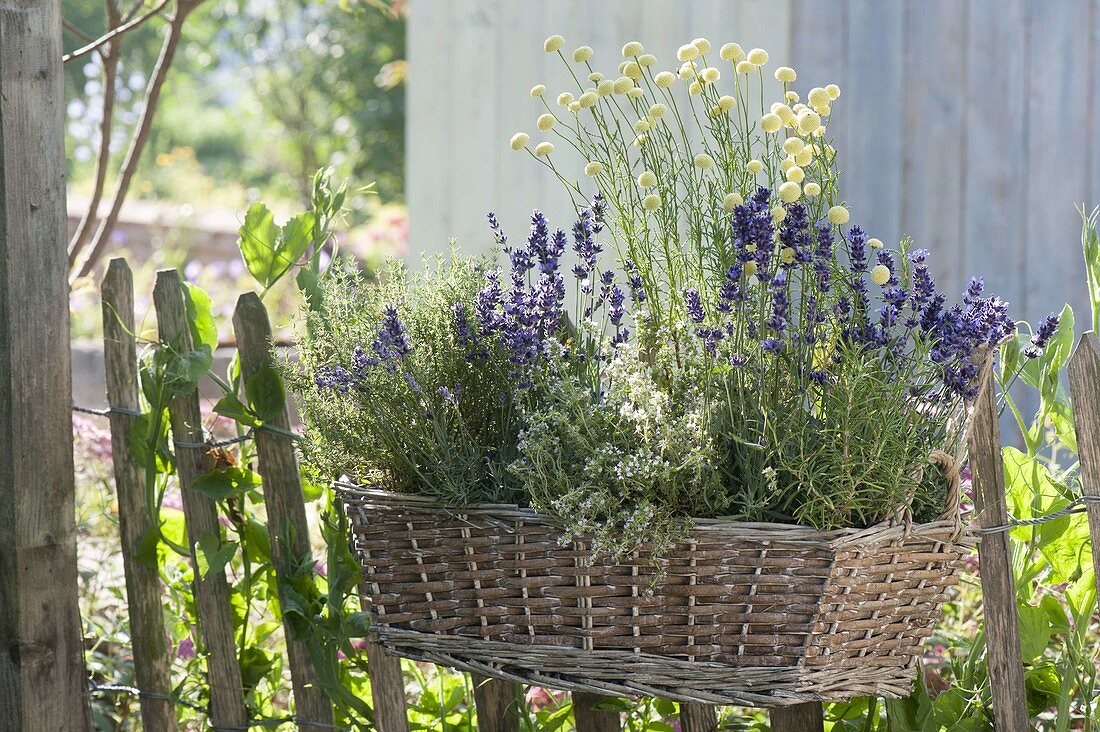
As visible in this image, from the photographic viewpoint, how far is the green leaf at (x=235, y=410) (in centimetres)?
160

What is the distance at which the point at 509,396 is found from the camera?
4.31 feet

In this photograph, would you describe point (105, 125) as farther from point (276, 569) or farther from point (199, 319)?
point (276, 569)

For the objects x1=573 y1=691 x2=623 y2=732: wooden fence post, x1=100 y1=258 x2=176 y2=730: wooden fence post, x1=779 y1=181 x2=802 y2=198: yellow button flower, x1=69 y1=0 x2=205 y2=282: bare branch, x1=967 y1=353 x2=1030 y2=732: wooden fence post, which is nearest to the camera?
x1=779 y1=181 x2=802 y2=198: yellow button flower

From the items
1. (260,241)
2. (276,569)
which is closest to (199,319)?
(260,241)

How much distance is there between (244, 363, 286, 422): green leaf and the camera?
63.4 inches

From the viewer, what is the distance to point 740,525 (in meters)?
1.11

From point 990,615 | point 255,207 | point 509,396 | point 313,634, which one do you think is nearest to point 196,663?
point 313,634

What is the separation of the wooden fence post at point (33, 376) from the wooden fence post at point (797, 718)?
3.47ft

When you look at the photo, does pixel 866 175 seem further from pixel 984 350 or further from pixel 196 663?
pixel 196 663

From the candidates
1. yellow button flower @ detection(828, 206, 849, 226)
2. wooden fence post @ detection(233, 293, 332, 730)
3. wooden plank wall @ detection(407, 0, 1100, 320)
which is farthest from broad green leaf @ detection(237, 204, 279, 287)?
wooden plank wall @ detection(407, 0, 1100, 320)

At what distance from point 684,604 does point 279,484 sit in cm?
74

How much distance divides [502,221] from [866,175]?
1.13 metres

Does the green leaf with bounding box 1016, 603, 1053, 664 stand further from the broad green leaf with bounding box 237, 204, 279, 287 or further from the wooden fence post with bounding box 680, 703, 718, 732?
the broad green leaf with bounding box 237, 204, 279, 287

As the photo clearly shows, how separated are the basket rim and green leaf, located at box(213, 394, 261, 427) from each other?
34 cm
